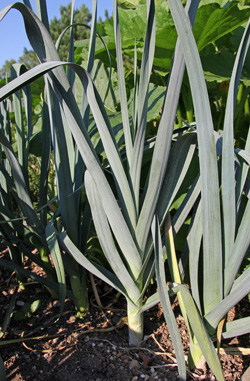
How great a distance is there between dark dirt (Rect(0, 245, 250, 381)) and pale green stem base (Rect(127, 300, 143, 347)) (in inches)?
0.8

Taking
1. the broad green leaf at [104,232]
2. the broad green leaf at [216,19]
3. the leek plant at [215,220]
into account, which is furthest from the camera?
the broad green leaf at [216,19]

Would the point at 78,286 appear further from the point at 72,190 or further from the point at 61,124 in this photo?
the point at 61,124

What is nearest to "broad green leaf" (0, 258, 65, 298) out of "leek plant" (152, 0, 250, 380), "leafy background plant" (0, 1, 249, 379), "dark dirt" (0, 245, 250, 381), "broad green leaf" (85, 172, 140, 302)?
"leafy background plant" (0, 1, 249, 379)

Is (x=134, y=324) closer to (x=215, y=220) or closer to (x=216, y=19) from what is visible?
(x=215, y=220)

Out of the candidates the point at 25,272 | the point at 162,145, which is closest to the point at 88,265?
the point at 25,272

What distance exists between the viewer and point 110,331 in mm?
985

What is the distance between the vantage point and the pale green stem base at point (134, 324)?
885mm

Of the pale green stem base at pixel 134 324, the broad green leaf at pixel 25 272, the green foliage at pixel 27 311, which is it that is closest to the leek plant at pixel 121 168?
the pale green stem base at pixel 134 324

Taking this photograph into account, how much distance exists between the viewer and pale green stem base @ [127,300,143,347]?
34.8 inches

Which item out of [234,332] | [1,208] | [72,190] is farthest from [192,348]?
[1,208]

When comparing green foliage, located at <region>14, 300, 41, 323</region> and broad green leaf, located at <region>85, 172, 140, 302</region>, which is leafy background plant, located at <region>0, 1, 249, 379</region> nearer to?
broad green leaf, located at <region>85, 172, 140, 302</region>

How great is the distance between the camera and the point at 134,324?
2.98 ft

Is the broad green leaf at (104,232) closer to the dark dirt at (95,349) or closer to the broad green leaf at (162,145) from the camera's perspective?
the broad green leaf at (162,145)

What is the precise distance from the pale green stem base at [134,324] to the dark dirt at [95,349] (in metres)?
0.02
